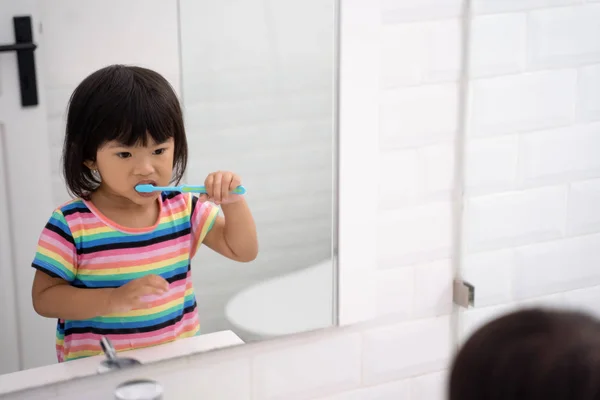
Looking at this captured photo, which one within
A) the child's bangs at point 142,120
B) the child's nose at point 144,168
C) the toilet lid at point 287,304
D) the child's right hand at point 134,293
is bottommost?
the toilet lid at point 287,304

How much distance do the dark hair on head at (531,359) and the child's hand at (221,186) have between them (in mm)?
548

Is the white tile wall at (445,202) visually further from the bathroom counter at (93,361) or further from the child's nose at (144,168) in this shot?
the child's nose at (144,168)

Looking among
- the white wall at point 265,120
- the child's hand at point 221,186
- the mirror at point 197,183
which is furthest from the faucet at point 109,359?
the child's hand at point 221,186

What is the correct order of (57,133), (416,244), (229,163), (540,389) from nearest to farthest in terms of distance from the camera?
(540,389) → (57,133) → (229,163) → (416,244)

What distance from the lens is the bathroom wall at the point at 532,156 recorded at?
4.20 ft

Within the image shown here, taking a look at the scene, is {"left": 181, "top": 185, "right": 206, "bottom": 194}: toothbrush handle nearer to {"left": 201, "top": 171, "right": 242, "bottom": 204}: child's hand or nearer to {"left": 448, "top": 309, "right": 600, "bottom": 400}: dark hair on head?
{"left": 201, "top": 171, "right": 242, "bottom": 204}: child's hand

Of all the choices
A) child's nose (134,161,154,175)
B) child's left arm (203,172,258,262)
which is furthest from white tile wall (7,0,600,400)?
child's nose (134,161,154,175)

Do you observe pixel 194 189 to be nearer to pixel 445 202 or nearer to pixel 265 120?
pixel 265 120

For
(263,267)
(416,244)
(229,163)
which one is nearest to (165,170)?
(229,163)

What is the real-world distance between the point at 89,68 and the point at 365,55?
375 millimetres

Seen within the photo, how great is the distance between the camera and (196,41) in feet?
3.45

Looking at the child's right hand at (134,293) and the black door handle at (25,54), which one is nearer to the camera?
the black door handle at (25,54)

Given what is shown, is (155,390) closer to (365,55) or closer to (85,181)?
(85,181)

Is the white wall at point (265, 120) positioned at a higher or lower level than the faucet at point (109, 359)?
higher
